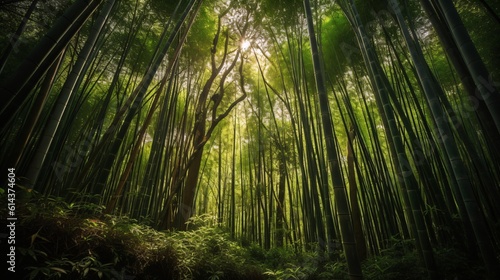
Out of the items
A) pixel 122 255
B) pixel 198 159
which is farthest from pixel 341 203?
pixel 198 159

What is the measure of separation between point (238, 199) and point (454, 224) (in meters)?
7.64

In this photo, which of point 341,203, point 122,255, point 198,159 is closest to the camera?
point 341,203

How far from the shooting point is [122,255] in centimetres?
172

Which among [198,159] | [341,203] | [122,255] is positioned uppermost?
[198,159]

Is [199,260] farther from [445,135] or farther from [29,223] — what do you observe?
[445,135]

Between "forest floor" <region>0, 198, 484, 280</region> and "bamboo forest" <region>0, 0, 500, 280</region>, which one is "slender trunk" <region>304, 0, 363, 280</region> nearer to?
"bamboo forest" <region>0, 0, 500, 280</region>

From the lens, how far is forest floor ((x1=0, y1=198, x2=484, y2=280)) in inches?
53.1

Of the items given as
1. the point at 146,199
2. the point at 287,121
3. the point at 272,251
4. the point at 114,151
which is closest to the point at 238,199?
the point at 287,121

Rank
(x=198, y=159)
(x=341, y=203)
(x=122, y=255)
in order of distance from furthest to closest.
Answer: (x=198, y=159), (x=122, y=255), (x=341, y=203)

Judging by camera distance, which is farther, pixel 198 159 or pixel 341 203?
pixel 198 159

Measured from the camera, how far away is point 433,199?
2682 mm

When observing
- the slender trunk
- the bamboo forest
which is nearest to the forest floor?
the bamboo forest

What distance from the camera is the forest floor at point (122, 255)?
135 centimetres

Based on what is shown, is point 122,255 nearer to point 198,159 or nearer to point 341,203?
point 341,203
